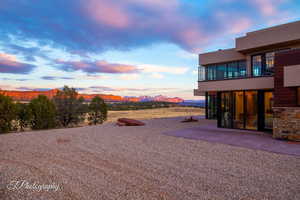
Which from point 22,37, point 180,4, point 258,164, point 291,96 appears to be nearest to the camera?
point 258,164

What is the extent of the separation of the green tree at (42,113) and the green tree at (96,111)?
4.35 metres

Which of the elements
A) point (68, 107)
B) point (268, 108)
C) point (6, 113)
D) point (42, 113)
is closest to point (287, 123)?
point (268, 108)

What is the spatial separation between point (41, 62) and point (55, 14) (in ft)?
31.7

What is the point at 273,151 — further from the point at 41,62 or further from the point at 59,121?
the point at 41,62

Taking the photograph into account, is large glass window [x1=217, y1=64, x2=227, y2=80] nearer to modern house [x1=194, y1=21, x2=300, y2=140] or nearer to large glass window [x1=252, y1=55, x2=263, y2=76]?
modern house [x1=194, y1=21, x2=300, y2=140]

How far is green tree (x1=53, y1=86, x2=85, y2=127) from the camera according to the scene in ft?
54.3

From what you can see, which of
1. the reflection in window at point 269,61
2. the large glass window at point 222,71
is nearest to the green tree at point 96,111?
the large glass window at point 222,71

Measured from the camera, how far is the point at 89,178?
4.11 m

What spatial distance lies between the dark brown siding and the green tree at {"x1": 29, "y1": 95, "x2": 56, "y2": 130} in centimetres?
1535

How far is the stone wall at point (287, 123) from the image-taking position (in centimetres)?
816

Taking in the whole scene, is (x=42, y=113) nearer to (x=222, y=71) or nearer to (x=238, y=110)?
(x=238, y=110)

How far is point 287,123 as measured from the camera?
842 centimetres

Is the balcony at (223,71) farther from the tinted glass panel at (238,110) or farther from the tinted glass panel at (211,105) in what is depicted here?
the tinted glass panel at (238,110)

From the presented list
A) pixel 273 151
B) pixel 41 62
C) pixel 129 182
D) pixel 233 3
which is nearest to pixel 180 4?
pixel 233 3
